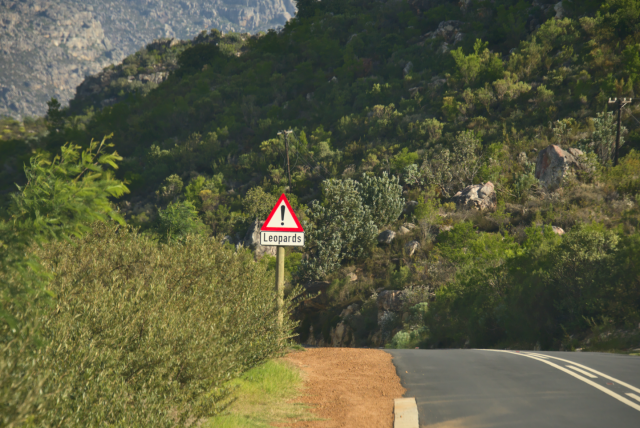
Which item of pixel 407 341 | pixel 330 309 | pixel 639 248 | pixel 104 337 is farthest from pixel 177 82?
pixel 104 337

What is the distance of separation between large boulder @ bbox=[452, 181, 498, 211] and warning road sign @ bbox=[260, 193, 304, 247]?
28.5 metres

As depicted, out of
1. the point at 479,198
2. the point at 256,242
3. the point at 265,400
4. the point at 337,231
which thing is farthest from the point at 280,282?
the point at 256,242

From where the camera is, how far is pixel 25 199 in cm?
397

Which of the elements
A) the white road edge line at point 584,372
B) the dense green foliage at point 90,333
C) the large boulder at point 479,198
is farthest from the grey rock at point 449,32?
the dense green foliage at point 90,333

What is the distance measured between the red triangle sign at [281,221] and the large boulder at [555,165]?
30421mm

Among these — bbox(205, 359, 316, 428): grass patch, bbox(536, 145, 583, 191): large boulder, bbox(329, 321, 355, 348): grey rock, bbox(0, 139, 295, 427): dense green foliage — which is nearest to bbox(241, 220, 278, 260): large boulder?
bbox(329, 321, 355, 348): grey rock

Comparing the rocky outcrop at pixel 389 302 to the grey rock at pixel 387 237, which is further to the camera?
the grey rock at pixel 387 237

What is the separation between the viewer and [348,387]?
7195mm

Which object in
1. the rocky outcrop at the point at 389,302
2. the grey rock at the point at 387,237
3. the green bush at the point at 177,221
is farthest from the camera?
the grey rock at the point at 387,237

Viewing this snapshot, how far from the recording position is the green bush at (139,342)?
358 centimetres

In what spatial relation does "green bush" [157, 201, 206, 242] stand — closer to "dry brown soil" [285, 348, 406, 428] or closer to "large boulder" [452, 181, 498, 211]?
"large boulder" [452, 181, 498, 211]

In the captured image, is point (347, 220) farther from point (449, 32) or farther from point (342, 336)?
point (449, 32)

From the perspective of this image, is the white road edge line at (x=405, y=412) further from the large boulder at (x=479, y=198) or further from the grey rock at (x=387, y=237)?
the large boulder at (x=479, y=198)

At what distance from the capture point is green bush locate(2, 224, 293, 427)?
141 inches
